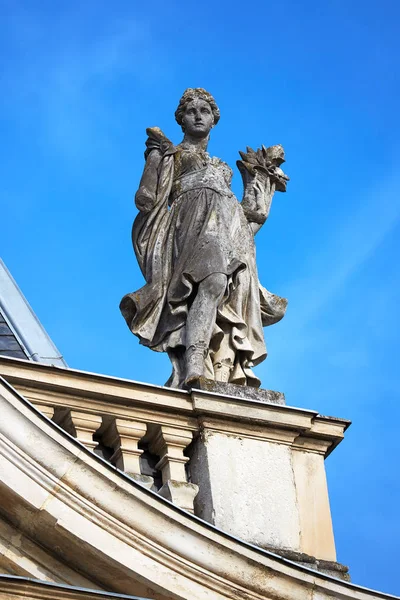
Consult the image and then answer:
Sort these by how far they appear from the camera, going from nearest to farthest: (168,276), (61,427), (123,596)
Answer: (123,596) < (61,427) < (168,276)

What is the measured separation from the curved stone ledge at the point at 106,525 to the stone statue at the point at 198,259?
7.03 feet

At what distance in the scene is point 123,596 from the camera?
12.0 metres

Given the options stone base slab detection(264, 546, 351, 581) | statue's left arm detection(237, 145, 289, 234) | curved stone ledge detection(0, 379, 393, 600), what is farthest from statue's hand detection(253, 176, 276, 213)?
curved stone ledge detection(0, 379, 393, 600)

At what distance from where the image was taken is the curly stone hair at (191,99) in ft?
54.7

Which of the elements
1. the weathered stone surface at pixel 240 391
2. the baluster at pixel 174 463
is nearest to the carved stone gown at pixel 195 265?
the weathered stone surface at pixel 240 391

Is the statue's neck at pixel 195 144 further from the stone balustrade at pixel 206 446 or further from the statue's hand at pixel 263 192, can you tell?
the stone balustrade at pixel 206 446

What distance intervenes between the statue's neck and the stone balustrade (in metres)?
3.01

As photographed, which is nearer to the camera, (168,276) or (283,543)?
(283,543)

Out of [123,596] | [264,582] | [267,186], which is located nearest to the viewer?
[123,596]

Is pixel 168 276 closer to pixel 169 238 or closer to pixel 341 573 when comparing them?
pixel 169 238

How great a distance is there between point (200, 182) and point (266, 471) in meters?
3.23

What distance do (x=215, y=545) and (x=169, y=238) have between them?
13.0 feet

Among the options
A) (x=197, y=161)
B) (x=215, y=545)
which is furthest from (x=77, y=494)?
(x=197, y=161)

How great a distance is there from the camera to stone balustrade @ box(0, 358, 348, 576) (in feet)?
45.2
